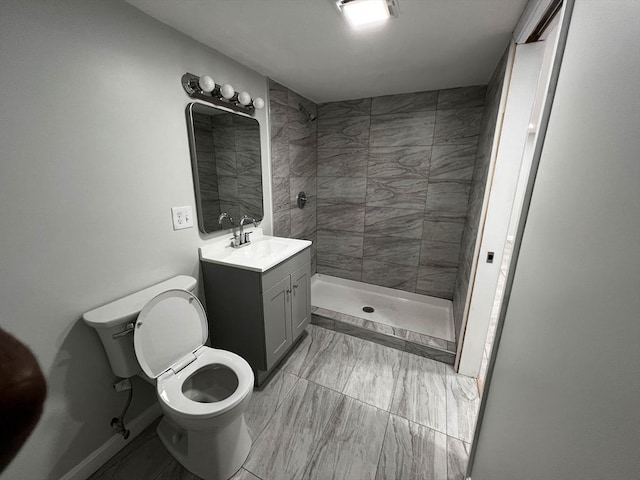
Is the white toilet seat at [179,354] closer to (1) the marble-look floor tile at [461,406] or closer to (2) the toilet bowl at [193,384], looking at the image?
(2) the toilet bowl at [193,384]

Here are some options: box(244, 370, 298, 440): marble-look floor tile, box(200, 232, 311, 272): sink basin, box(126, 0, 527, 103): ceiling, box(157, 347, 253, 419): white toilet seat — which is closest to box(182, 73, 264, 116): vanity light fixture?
box(126, 0, 527, 103): ceiling

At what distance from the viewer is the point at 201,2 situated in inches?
47.6

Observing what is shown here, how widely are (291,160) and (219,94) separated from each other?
36.6 inches

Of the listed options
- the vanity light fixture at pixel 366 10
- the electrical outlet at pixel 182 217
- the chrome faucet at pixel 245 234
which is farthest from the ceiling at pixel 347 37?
the chrome faucet at pixel 245 234

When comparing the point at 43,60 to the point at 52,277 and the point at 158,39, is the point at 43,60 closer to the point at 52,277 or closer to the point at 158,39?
the point at 158,39

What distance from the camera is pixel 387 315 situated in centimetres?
261

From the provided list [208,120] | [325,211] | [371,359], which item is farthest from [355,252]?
[208,120]

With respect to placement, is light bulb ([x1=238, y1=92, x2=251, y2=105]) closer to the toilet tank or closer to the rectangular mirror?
the rectangular mirror

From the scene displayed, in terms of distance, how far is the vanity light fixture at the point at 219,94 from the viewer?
1.52 m

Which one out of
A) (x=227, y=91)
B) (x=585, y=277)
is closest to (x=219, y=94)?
(x=227, y=91)

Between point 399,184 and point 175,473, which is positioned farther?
point 399,184

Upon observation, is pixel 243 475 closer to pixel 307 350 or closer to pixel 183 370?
pixel 183 370

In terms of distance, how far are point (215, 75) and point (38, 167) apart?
106cm

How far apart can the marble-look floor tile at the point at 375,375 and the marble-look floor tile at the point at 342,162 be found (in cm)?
168
